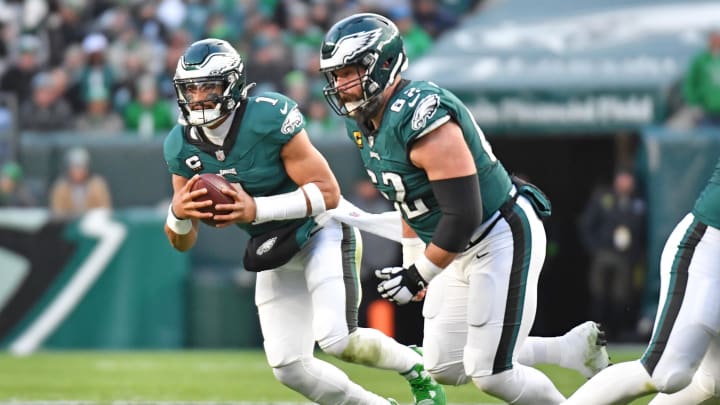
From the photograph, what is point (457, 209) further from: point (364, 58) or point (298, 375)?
point (298, 375)

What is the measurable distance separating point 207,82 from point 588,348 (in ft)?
5.70

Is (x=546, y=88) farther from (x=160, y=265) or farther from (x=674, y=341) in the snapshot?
(x=674, y=341)

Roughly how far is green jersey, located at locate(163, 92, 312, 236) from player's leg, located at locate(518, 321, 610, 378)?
117 cm

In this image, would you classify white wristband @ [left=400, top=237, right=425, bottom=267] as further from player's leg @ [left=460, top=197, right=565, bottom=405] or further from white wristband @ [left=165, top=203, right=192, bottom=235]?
white wristband @ [left=165, top=203, right=192, bottom=235]

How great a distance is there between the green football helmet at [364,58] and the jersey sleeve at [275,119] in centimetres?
43

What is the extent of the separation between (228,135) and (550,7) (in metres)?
7.69

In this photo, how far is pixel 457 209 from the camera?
4691mm

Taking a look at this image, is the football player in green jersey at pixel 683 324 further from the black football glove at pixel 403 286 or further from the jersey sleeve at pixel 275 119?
the jersey sleeve at pixel 275 119

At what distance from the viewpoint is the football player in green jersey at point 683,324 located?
4445 millimetres

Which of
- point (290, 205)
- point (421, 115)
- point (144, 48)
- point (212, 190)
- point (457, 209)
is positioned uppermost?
point (421, 115)

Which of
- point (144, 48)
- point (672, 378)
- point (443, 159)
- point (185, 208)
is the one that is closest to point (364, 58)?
point (443, 159)

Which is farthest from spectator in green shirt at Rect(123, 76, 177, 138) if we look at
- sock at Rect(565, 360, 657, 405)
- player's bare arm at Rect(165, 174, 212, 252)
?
sock at Rect(565, 360, 657, 405)

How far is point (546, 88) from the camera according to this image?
1117cm

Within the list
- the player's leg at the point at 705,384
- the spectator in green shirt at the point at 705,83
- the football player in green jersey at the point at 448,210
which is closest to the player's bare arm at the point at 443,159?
the football player in green jersey at the point at 448,210
